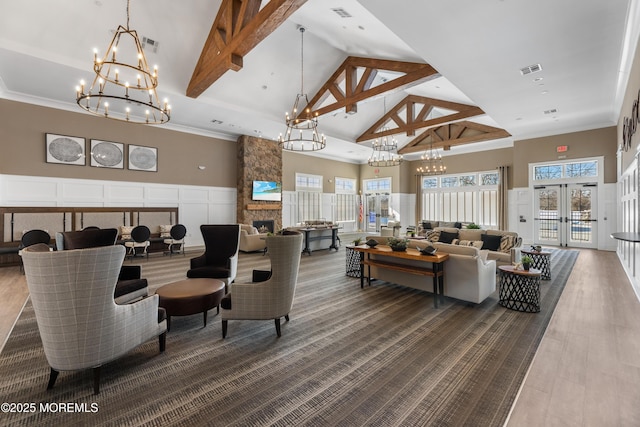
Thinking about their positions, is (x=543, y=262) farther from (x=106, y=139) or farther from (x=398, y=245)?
(x=106, y=139)

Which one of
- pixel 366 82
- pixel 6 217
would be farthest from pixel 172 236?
pixel 366 82

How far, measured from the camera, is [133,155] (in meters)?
8.50

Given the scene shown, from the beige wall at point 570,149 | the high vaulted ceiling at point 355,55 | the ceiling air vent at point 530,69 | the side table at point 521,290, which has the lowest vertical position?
the side table at point 521,290

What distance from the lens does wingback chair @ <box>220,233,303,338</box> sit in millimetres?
3053

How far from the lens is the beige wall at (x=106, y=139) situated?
685cm

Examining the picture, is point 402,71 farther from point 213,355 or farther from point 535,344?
point 213,355

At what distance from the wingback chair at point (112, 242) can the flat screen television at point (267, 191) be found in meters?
6.86

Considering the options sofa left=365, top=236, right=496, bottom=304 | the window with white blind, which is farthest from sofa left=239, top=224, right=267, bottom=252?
sofa left=365, top=236, right=496, bottom=304

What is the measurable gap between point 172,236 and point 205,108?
12.0ft

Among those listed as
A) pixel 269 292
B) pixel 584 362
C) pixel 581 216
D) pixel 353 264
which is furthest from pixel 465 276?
pixel 581 216

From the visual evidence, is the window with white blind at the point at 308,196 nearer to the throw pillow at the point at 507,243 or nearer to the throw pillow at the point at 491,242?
the throw pillow at the point at 491,242

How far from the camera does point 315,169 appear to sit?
13.8 metres

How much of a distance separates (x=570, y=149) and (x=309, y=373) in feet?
36.4

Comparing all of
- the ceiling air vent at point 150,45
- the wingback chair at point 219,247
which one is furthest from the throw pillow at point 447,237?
the ceiling air vent at point 150,45
